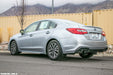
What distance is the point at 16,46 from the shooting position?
9930 millimetres

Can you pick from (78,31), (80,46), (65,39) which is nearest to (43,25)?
(65,39)

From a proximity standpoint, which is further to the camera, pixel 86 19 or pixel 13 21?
pixel 13 21

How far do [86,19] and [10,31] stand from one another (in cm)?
684

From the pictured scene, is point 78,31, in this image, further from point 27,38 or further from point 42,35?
point 27,38

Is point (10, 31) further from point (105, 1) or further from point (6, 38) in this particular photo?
point (105, 1)

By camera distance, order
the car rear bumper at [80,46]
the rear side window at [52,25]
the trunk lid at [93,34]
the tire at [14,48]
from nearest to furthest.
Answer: the car rear bumper at [80,46]
the trunk lid at [93,34]
the rear side window at [52,25]
the tire at [14,48]

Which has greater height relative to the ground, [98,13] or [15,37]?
[98,13]

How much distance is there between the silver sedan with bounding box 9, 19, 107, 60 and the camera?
7441 millimetres

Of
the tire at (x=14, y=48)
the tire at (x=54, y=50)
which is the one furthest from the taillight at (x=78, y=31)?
the tire at (x=14, y=48)

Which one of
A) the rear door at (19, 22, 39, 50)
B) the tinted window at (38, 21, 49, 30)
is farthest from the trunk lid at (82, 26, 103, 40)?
the rear door at (19, 22, 39, 50)

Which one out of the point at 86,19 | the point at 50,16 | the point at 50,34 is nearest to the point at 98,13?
the point at 86,19

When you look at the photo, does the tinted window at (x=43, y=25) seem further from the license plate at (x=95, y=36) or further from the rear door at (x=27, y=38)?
→ the license plate at (x=95, y=36)

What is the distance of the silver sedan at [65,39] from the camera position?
744cm

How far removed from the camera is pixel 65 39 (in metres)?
7.61
